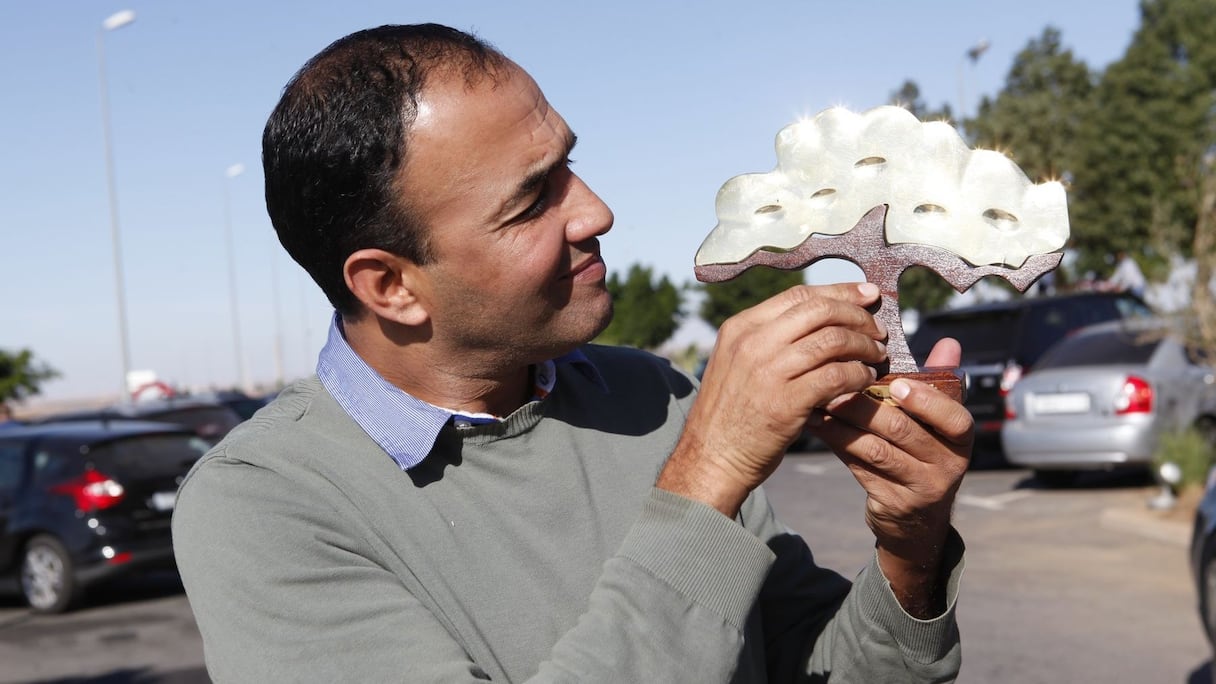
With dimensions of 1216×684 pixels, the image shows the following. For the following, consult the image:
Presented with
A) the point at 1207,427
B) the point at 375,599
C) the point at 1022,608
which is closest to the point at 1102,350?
the point at 1207,427

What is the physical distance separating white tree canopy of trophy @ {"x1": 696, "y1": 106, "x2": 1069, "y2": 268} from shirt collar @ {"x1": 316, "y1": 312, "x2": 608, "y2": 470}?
0.47 m

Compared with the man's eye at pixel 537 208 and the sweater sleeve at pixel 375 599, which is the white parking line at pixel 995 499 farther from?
the sweater sleeve at pixel 375 599

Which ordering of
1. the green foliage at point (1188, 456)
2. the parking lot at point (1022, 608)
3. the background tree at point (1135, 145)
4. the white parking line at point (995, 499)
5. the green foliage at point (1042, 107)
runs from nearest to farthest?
the parking lot at point (1022, 608) → the green foliage at point (1188, 456) → the white parking line at point (995, 499) → the green foliage at point (1042, 107) → the background tree at point (1135, 145)

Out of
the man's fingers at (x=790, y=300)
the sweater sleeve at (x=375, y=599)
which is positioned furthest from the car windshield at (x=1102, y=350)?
the sweater sleeve at (x=375, y=599)

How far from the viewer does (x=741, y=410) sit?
155 cm

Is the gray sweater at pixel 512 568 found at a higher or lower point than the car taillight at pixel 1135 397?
higher

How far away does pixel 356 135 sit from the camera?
5.94ft

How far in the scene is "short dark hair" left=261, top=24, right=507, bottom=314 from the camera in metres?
1.81

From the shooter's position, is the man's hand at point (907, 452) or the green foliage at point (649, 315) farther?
the green foliage at point (649, 315)

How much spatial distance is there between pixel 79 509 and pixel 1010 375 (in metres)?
9.51

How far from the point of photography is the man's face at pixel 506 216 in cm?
182

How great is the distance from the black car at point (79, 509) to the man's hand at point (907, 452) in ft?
31.4

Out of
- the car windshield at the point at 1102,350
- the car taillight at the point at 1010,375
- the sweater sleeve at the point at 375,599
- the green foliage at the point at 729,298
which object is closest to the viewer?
the sweater sleeve at the point at 375,599

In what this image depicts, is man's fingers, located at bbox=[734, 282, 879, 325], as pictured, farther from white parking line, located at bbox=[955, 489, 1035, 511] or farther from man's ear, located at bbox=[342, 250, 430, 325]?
white parking line, located at bbox=[955, 489, 1035, 511]
